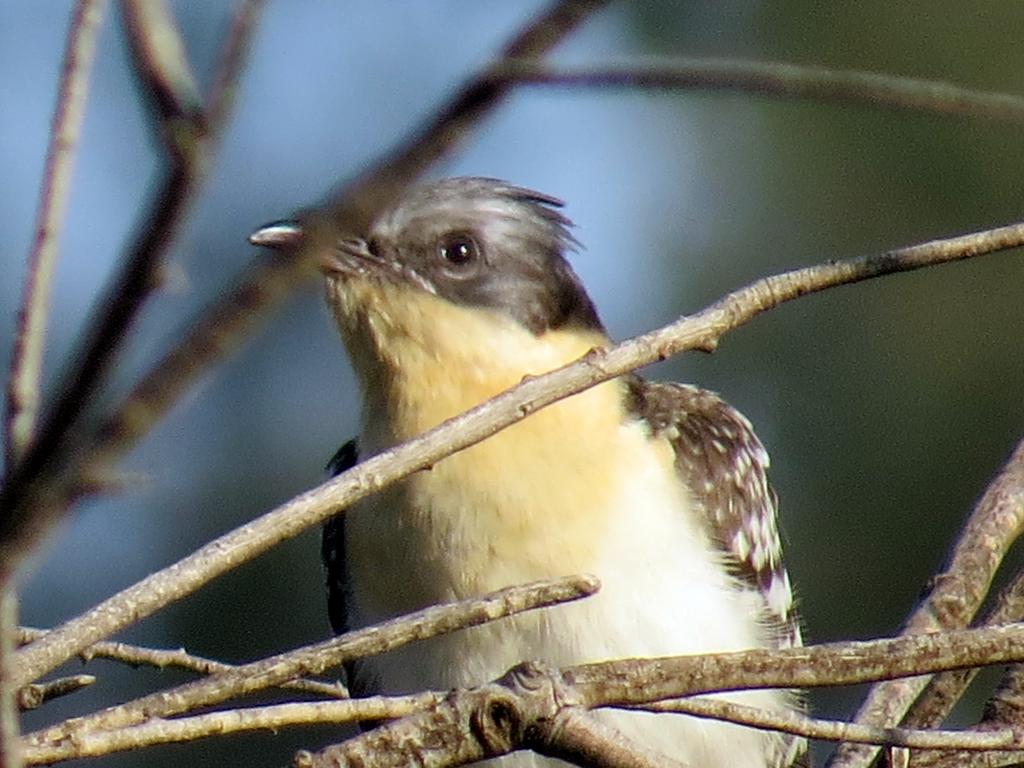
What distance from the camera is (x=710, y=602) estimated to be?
4582mm

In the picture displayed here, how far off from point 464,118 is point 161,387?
0.20 meters

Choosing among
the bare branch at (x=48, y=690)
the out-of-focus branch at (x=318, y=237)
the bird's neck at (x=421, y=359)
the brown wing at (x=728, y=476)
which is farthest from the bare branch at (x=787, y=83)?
the brown wing at (x=728, y=476)

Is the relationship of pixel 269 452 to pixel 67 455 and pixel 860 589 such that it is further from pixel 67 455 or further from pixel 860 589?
pixel 67 455

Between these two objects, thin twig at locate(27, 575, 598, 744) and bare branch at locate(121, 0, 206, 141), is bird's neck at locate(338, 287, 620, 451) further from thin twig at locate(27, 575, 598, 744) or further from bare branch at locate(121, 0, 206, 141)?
bare branch at locate(121, 0, 206, 141)

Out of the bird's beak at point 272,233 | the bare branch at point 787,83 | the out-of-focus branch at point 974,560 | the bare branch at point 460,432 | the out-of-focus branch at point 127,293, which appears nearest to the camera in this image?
the out-of-focus branch at point 127,293

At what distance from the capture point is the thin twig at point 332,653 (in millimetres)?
2031

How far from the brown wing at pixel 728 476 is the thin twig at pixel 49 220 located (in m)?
3.66

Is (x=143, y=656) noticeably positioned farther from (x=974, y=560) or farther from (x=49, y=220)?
(x=49, y=220)

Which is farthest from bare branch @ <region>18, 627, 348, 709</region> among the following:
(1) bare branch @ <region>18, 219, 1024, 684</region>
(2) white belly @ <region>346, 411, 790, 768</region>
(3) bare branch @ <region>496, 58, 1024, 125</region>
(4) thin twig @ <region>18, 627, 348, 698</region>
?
(3) bare branch @ <region>496, 58, 1024, 125</region>

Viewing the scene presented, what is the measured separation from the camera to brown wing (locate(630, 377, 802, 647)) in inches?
189

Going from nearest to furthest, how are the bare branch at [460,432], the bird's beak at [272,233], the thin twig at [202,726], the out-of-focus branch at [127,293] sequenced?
1. the out-of-focus branch at [127,293]
2. the thin twig at [202,726]
3. the bare branch at [460,432]
4. the bird's beak at [272,233]

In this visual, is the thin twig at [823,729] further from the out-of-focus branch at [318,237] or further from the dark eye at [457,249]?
the dark eye at [457,249]

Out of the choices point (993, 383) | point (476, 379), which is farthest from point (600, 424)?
point (993, 383)

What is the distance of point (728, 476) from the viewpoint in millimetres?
4895
